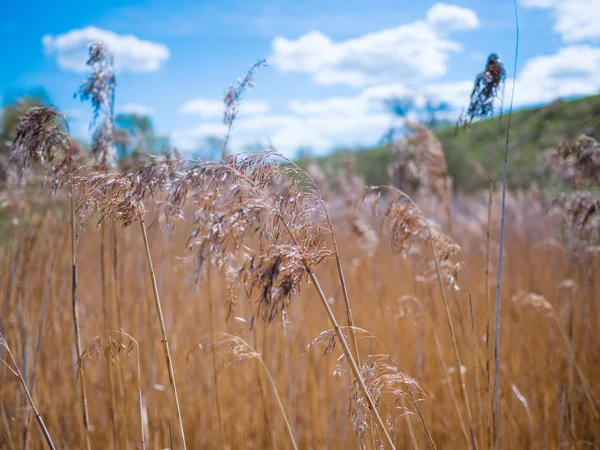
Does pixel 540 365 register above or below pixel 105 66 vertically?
below

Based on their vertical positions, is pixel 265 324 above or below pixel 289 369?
above

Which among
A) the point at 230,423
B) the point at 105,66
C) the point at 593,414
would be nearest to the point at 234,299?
the point at 105,66

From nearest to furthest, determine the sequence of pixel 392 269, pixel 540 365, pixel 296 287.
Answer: pixel 296 287
pixel 540 365
pixel 392 269

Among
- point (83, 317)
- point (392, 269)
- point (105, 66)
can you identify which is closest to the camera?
point (105, 66)

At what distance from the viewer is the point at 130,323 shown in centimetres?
249

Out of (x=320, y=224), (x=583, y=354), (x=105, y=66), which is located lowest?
(x=583, y=354)

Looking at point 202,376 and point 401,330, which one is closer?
point 202,376

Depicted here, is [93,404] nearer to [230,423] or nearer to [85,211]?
[230,423]

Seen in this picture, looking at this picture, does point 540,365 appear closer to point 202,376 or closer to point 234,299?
point 202,376

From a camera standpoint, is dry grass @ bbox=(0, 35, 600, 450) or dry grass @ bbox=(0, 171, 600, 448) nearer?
dry grass @ bbox=(0, 35, 600, 450)

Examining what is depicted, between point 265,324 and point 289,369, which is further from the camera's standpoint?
point 289,369

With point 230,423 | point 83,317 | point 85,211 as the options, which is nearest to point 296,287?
point 85,211

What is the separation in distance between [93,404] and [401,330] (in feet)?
6.00

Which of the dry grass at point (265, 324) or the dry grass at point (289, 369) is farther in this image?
the dry grass at point (289, 369)
